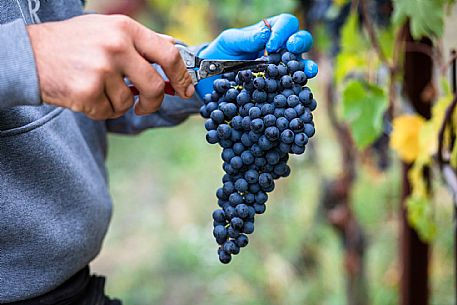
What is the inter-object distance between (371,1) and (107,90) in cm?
125

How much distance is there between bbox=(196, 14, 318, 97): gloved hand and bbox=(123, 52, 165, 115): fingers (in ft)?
0.73

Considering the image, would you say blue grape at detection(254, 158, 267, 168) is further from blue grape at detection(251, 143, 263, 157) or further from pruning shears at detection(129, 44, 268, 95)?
pruning shears at detection(129, 44, 268, 95)

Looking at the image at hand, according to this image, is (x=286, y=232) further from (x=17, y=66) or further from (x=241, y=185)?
(x=17, y=66)

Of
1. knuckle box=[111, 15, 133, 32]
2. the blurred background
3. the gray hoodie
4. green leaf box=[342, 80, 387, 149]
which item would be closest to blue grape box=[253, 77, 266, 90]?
knuckle box=[111, 15, 133, 32]

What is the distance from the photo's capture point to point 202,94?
1.11 meters

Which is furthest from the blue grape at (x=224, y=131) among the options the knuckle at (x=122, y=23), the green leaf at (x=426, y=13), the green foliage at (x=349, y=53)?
the green foliage at (x=349, y=53)

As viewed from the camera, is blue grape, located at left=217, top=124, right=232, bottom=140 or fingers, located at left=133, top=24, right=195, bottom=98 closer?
fingers, located at left=133, top=24, right=195, bottom=98

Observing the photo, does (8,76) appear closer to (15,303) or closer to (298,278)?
(15,303)

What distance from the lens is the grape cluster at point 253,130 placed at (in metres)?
0.84

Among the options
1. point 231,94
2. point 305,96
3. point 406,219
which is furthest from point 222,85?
point 406,219

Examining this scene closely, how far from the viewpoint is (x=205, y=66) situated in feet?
2.90

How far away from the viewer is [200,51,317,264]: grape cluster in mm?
844

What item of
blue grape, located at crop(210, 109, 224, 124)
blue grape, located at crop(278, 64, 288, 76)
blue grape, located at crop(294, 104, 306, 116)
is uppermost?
blue grape, located at crop(278, 64, 288, 76)

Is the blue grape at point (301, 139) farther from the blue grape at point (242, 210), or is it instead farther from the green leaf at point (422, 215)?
the green leaf at point (422, 215)
